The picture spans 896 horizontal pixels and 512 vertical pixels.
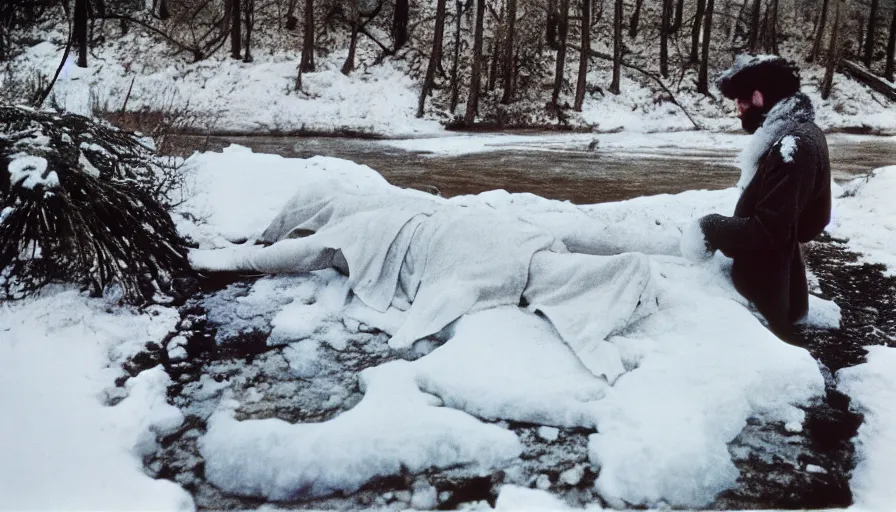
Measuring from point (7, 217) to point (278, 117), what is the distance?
11.9 m

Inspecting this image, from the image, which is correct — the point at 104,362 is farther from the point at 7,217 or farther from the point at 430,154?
the point at 430,154

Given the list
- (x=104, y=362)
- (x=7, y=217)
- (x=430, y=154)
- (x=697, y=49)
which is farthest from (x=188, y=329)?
(x=697, y=49)

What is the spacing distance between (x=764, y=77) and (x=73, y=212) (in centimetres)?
283

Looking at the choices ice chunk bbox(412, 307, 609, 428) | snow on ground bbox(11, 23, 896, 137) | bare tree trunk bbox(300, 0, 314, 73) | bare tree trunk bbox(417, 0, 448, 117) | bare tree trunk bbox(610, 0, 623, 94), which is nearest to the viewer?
ice chunk bbox(412, 307, 609, 428)

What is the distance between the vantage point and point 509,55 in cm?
1516

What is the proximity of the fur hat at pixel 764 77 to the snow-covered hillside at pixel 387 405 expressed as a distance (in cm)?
75

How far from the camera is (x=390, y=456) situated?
5.96 ft

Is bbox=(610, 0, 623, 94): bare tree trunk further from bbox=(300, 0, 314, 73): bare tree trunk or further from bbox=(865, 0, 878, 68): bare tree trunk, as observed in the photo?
bbox=(300, 0, 314, 73): bare tree trunk

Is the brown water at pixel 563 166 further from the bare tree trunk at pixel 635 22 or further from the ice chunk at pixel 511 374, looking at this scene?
the bare tree trunk at pixel 635 22

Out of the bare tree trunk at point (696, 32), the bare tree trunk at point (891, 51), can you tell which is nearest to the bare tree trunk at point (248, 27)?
the bare tree trunk at point (696, 32)

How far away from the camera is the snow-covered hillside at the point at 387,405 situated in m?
1.71

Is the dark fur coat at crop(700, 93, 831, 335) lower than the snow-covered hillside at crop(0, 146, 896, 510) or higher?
higher

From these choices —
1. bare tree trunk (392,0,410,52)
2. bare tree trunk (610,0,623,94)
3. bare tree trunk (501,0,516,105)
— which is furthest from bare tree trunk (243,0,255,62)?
bare tree trunk (610,0,623,94)

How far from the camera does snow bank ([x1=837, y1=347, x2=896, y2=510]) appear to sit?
69.1 inches
